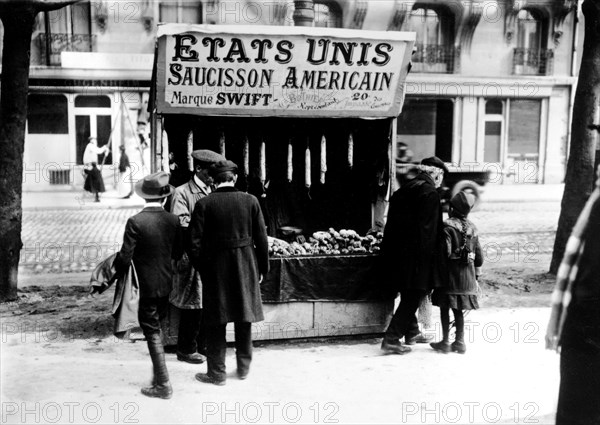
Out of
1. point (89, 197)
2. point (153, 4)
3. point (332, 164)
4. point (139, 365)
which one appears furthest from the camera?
point (153, 4)

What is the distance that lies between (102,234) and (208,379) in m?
8.33

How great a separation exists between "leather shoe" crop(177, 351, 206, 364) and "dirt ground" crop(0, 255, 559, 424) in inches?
2.3

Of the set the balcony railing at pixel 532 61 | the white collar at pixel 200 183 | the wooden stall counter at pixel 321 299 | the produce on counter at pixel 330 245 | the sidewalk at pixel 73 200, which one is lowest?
the sidewalk at pixel 73 200

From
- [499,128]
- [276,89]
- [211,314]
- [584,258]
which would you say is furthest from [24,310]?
[499,128]

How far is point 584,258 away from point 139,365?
3.80 m

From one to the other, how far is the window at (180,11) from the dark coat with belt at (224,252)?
17428 mm

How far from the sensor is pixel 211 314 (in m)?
4.95

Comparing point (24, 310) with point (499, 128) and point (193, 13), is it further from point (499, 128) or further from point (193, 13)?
point (499, 128)

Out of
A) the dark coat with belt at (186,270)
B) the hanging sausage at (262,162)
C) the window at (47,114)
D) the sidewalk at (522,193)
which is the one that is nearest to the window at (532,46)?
the sidewalk at (522,193)

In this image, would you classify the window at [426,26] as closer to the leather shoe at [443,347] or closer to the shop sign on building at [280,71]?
the shop sign on building at [280,71]

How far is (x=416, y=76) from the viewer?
23.1 metres

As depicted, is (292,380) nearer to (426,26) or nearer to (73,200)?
(73,200)

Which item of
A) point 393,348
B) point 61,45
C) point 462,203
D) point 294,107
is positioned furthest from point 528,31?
point 393,348

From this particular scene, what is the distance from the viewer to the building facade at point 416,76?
20.6 m
